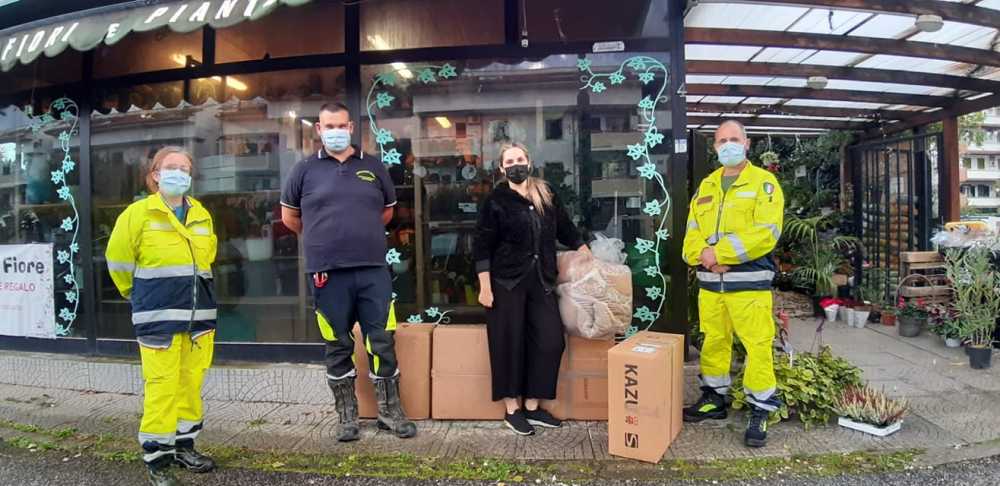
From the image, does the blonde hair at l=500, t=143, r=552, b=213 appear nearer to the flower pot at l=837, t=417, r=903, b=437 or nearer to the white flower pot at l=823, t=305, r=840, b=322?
the flower pot at l=837, t=417, r=903, b=437

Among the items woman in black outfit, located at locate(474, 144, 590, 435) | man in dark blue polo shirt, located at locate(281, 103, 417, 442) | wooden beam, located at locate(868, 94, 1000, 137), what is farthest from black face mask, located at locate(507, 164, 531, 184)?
wooden beam, located at locate(868, 94, 1000, 137)

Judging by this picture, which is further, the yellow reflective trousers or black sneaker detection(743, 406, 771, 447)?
black sneaker detection(743, 406, 771, 447)

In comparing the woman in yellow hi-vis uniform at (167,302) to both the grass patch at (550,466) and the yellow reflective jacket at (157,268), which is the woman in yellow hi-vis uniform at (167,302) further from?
the grass patch at (550,466)

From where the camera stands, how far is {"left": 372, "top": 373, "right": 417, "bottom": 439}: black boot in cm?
343

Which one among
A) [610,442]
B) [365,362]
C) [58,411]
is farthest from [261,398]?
[610,442]

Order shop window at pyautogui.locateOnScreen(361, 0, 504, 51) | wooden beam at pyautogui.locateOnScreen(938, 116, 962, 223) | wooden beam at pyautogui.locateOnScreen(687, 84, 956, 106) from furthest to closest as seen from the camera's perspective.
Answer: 1. wooden beam at pyautogui.locateOnScreen(938, 116, 962, 223)
2. wooden beam at pyautogui.locateOnScreen(687, 84, 956, 106)
3. shop window at pyautogui.locateOnScreen(361, 0, 504, 51)

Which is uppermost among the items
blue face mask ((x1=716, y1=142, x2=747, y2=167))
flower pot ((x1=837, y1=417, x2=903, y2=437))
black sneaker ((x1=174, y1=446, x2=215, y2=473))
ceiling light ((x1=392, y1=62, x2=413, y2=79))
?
ceiling light ((x1=392, y1=62, x2=413, y2=79))

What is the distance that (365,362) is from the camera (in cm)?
361

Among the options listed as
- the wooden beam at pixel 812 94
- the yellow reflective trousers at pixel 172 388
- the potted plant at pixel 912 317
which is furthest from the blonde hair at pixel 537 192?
the potted plant at pixel 912 317

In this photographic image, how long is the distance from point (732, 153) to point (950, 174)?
5.69 m

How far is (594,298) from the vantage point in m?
3.32

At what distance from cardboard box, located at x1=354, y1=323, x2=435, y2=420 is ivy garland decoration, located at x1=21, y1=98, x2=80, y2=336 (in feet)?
9.93

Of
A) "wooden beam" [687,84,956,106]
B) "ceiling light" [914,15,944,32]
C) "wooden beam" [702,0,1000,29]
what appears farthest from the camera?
"wooden beam" [687,84,956,106]

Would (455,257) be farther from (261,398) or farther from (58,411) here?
(58,411)
